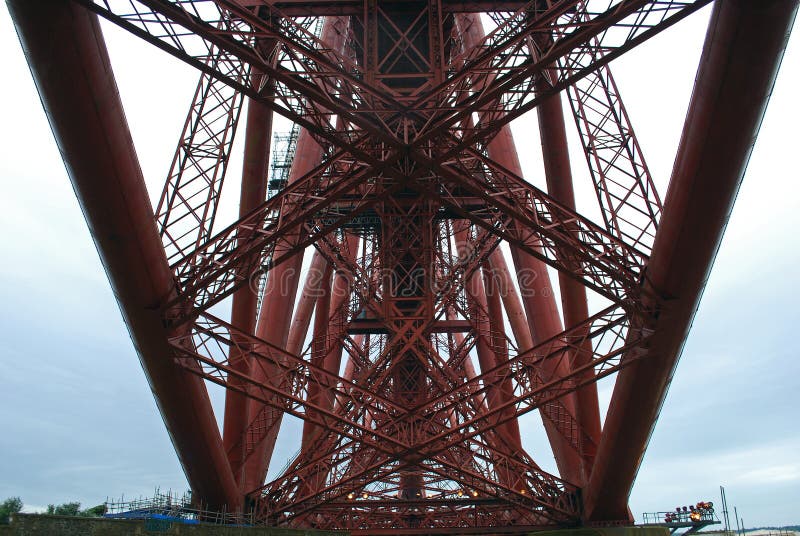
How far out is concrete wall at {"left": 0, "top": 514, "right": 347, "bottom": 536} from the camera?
8695 millimetres

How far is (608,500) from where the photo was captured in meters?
19.2

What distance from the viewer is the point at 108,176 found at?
12062 millimetres

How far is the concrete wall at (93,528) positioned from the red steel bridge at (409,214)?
133 inches

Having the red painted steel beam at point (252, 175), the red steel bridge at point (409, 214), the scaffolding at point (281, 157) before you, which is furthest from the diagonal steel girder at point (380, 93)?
the scaffolding at point (281, 157)

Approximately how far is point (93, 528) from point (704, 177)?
11482 mm

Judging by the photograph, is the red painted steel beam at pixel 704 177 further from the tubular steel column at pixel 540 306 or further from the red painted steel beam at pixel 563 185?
the tubular steel column at pixel 540 306

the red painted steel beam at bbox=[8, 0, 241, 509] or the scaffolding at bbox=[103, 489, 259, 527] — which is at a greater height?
the red painted steel beam at bbox=[8, 0, 241, 509]

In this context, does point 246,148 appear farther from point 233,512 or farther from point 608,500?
point 608,500

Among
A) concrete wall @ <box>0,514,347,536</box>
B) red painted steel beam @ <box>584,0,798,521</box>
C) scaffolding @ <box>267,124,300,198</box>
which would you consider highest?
scaffolding @ <box>267,124,300,198</box>

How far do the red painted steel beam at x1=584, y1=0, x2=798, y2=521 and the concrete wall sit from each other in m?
9.60

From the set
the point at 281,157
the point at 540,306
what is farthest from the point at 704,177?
the point at 281,157

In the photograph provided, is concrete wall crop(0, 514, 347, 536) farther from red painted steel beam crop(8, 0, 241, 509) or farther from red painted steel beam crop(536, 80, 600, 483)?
red painted steel beam crop(536, 80, 600, 483)

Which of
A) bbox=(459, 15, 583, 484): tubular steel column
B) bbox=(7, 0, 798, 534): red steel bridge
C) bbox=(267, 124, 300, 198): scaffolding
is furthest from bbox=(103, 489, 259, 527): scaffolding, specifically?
bbox=(267, 124, 300, 198): scaffolding

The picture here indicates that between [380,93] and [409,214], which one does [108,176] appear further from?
[409,214]
